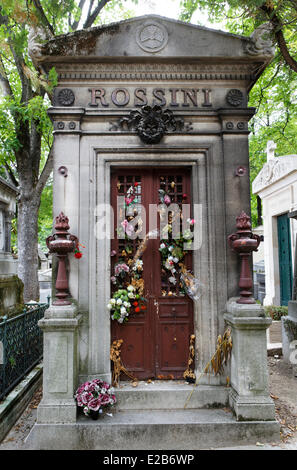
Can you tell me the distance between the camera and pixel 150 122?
5.19 metres

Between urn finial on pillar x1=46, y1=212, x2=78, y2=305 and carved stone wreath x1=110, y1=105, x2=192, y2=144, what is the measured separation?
5.80 ft

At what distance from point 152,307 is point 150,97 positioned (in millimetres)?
3425

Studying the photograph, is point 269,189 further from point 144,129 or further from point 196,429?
point 196,429

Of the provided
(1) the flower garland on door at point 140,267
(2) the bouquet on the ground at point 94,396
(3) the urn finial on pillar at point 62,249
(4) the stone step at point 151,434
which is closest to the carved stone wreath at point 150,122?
(1) the flower garland on door at point 140,267

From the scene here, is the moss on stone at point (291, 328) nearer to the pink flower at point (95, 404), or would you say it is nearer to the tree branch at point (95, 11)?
the pink flower at point (95, 404)

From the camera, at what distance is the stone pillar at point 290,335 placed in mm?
7094

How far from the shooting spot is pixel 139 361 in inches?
204

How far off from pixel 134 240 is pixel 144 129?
178cm

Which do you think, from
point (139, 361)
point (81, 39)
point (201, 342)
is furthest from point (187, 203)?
point (81, 39)

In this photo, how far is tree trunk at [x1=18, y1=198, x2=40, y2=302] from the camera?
1061cm

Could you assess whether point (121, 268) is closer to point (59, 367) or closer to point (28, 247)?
point (59, 367)

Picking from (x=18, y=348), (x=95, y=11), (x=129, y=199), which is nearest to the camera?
(x=129, y=199)

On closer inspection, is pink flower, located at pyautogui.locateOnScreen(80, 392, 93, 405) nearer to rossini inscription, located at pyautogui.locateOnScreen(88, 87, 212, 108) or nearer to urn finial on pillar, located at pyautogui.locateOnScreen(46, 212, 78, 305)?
urn finial on pillar, located at pyautogui.locateOnScreen(46, 212, 78, 305)

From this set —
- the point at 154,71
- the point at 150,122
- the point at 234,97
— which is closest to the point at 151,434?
the point at 150,122
